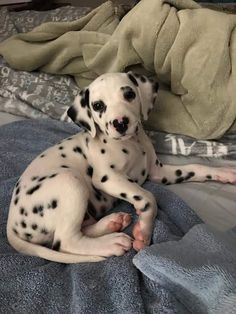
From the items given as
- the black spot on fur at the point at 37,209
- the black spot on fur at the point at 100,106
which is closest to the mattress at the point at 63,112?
the black spot on fur at the point at 100,106

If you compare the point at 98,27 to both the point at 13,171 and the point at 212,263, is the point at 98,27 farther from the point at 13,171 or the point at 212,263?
the point at 212,263

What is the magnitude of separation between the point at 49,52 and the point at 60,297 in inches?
64.7

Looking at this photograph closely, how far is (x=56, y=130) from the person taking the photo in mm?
2156

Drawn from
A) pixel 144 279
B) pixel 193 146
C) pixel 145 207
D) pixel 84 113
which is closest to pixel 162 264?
pixel 144 279

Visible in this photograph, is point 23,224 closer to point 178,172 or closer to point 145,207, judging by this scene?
point 145,207

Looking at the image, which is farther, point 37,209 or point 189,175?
point 189,175

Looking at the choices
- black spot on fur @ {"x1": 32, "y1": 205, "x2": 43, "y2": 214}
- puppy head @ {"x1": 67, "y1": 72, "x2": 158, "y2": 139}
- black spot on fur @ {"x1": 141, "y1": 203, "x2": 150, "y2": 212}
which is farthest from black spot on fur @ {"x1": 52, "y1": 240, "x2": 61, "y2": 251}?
puppy head @ {"x1": 67, "y1": 72, "x2": 158, "y2": 139}

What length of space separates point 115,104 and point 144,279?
0.62m

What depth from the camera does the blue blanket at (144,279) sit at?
1.04 m

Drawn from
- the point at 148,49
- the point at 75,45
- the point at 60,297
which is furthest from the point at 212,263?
the point at 75,45

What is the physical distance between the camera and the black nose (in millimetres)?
1521

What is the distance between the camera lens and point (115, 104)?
1.56 meters

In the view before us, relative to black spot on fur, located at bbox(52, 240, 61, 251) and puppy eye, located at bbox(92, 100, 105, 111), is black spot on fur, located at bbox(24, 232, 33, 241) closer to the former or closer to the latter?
black spot on fur, located at bbox(52, 240, 61, 251)

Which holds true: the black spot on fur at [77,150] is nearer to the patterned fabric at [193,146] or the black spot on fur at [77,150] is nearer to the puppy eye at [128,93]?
the puppy eye at [128,93]
